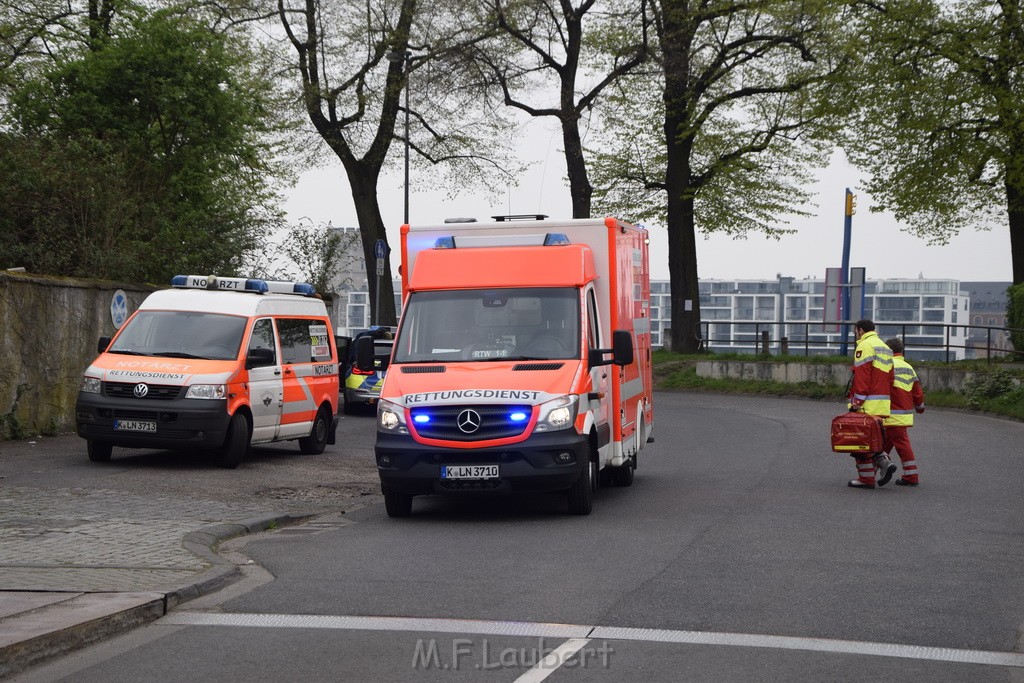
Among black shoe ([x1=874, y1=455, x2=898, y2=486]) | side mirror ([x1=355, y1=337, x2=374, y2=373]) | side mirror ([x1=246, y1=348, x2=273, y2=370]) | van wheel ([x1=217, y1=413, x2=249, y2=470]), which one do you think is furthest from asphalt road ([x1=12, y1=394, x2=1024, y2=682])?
side mirror ([x1=246, y1=348, x2=273, y2=370])

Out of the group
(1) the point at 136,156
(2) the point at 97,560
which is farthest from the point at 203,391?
(1) the point at 136,156

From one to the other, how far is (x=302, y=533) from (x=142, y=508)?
172cm

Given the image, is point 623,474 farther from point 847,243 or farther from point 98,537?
point 847,243

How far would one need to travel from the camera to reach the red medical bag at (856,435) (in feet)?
48.4

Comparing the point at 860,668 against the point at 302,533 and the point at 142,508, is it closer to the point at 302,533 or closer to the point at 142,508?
the point at 302,533

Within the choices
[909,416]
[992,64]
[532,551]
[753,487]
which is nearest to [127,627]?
[532,551]

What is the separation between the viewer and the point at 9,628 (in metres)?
7.08

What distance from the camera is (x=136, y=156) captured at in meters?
28.2

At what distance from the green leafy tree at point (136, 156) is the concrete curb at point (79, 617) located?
14.9 m

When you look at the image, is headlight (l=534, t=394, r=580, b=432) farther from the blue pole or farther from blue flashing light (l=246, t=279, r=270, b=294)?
the blue pole

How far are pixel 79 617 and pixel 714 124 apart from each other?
39.1 m

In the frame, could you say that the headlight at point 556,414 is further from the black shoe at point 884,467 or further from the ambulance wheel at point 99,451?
the ambulance wheel at point 99,451

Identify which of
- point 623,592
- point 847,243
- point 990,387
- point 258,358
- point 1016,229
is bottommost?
point 623,592

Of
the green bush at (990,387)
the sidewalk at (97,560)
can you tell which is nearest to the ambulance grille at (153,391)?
the sidewalk at (97,560)
